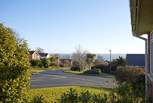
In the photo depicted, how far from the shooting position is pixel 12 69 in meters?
11.3

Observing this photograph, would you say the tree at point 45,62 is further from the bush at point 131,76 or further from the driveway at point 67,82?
the bush at point 131,76

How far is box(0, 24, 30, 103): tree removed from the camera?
11.1 metres

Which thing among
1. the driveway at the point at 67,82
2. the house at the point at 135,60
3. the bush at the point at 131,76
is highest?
→ the house at the point at 135,60

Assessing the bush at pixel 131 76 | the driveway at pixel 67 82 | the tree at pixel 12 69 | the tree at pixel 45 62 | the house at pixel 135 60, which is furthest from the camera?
the tree at pixel 45 62

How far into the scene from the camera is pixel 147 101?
12.1 meters

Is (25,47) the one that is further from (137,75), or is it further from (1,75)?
(137,75)

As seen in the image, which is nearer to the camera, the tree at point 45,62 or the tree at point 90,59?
the tree at point 45,62

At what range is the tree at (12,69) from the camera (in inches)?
435

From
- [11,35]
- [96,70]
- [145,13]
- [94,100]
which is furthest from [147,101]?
[96,70]

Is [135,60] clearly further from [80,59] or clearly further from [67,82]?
[80,59]

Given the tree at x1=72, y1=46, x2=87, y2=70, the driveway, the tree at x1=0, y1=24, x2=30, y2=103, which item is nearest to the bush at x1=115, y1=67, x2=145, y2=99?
the driveway

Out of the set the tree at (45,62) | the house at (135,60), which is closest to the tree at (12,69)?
the house at (135,60)

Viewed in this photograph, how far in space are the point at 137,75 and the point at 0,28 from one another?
41.2 ft

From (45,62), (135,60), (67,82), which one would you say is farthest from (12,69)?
(45,62)
